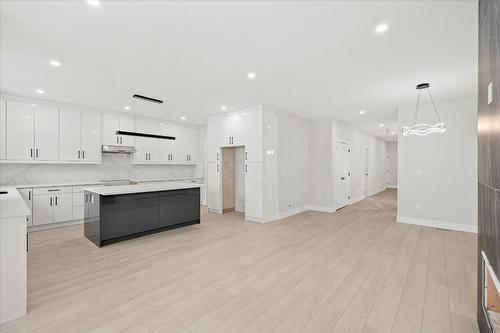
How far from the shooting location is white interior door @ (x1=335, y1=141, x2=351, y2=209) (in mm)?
7230

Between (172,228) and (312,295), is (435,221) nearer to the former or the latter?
(312,295)

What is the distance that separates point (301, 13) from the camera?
88.0 inches

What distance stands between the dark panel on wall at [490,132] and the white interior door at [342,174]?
5.37 metres

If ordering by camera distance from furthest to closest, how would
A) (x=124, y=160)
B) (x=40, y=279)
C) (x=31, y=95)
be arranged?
(x=124, y=160) → (x=31, y=95) → (x=40, y=279)

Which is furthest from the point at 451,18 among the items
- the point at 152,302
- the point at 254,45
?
the point at 152,302

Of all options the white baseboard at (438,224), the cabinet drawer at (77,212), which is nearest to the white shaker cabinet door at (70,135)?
the cabinet drawer at (77,212)

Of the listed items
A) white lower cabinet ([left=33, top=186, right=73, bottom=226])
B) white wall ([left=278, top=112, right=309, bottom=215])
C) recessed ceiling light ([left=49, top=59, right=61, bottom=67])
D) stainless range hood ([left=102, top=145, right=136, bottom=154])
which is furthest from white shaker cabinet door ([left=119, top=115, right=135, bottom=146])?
white wall ([left=278, top=112, right=309, bottom=215])

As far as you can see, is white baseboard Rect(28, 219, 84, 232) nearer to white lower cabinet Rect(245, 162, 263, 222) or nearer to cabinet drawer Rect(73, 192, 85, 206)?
cabinet drawer Rect(73, 192, 85, 206)

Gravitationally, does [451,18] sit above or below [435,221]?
above

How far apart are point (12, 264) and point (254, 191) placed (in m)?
4.32

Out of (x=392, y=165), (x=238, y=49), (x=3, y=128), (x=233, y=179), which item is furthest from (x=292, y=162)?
(x=392, y=165)

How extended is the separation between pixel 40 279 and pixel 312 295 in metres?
3.23

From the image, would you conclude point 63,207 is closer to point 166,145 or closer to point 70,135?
point 70,135

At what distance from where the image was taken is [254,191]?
18.9 ft
